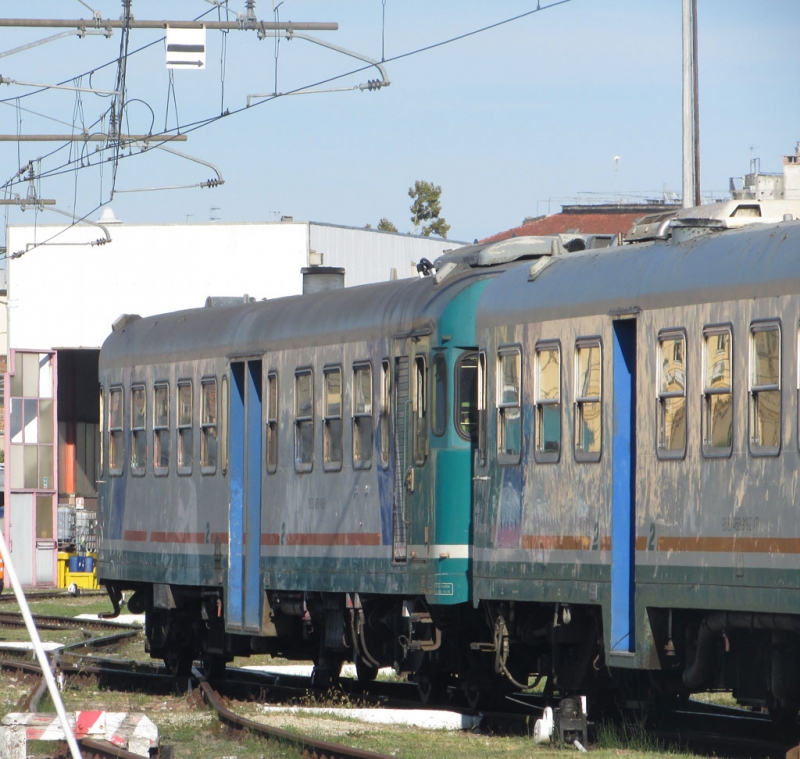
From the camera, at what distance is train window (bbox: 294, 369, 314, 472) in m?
16.8

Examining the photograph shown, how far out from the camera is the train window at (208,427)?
59.8ft

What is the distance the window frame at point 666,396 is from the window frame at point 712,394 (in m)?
0.20

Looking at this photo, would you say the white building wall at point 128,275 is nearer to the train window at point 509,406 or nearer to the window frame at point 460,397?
the window frame at point 460,397

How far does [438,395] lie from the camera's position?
48.4 ft

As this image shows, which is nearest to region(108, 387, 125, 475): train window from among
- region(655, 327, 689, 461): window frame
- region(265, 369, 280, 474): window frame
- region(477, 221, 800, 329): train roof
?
region(265, 369, 280, 474): window frame

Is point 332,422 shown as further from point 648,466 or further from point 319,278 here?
point 648,466

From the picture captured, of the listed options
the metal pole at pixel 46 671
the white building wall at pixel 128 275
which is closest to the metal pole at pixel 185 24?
the metal pole at pixel 46 671

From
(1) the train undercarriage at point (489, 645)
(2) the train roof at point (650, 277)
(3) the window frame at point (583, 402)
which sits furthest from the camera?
(3) the window frame at point (583, 402)

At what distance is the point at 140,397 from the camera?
2006 cm

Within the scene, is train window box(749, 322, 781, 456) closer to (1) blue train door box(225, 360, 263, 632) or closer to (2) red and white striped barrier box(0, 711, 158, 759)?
(2) red and white striped barrier box(0, 711, 158, 759)

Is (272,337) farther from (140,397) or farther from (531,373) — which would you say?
(531,373)

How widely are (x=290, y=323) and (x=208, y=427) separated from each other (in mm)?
1724

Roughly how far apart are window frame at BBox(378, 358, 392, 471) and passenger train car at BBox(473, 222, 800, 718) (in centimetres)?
123

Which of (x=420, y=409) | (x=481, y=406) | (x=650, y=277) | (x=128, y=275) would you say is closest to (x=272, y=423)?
(x=420, y=409)
